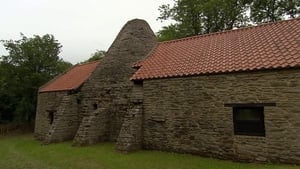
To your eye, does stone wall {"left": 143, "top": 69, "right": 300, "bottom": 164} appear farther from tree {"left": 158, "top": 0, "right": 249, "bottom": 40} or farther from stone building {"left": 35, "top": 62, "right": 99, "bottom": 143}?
tree {"left": 158, "top": 0, "right": 249, "bottom": 40}

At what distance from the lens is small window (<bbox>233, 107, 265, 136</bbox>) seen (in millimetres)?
10211

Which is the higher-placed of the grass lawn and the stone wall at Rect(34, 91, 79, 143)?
the stone wall at Rect(34, 91, 79, 143)

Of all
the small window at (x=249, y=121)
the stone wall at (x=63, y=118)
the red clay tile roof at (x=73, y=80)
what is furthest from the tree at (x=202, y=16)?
the small window at (x=249, y=121)

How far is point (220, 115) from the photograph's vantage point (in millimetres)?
11039

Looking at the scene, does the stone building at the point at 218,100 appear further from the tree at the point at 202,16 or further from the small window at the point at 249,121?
the tree at the point at 202,16

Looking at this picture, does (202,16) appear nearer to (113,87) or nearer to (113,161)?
(113,87)

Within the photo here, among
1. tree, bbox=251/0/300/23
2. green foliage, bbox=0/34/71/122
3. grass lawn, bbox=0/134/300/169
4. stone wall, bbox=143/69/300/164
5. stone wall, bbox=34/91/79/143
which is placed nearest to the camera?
stone wall, bbox=143/69/300/164

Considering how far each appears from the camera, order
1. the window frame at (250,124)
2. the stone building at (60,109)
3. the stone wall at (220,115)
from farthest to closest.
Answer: the stone building at (60,109), the window frame at (250,124), the stone wall at (220,115)

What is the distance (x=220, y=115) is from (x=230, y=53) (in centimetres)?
302

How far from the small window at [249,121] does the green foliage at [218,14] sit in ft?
53.5

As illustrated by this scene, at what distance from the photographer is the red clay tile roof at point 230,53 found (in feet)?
34.3

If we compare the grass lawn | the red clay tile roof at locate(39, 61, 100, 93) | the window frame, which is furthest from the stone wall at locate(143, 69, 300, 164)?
the red clay tile roof at locate(39, 61, 100, 93)

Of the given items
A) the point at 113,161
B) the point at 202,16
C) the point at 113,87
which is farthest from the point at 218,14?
the point at 113,161

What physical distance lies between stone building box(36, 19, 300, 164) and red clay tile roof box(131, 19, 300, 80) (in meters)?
0.03
